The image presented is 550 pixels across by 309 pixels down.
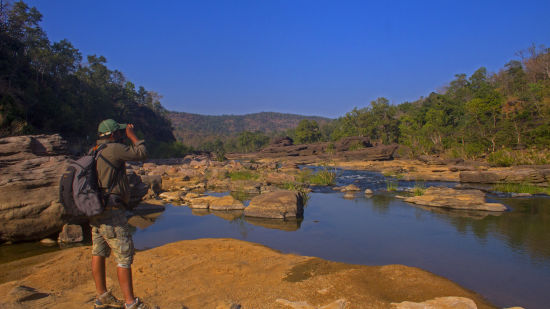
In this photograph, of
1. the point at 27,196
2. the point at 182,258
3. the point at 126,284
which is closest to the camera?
the point at 126,284

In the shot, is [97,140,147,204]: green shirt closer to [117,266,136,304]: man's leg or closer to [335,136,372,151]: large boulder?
[117,266,136,304]: man's leg

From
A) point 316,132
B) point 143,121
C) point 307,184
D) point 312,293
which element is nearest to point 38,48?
point 143,121

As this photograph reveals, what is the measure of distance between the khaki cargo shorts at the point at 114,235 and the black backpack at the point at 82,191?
5.2 inches

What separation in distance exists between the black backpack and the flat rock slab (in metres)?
10.3

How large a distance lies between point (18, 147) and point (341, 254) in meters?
7.55

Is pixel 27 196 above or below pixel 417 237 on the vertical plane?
above

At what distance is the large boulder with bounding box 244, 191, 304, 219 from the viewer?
905cm

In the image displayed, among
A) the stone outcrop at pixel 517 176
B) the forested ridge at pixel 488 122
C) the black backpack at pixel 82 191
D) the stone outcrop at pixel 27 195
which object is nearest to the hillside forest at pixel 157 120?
A: the forested ridge at pixel 488 122

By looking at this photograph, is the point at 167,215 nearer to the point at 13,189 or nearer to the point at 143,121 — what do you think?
the point at 13,189

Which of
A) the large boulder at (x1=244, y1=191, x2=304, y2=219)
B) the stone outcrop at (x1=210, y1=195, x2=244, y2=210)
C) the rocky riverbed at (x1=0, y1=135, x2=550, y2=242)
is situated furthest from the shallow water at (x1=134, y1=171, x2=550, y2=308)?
the rocky riverbed at (x1=0, y1=135, x2=550, y2=242)

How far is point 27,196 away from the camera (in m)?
6.47

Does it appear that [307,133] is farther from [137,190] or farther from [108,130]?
[108,130]

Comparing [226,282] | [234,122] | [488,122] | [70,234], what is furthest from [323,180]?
[234,122]

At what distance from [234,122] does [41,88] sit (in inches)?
5777
